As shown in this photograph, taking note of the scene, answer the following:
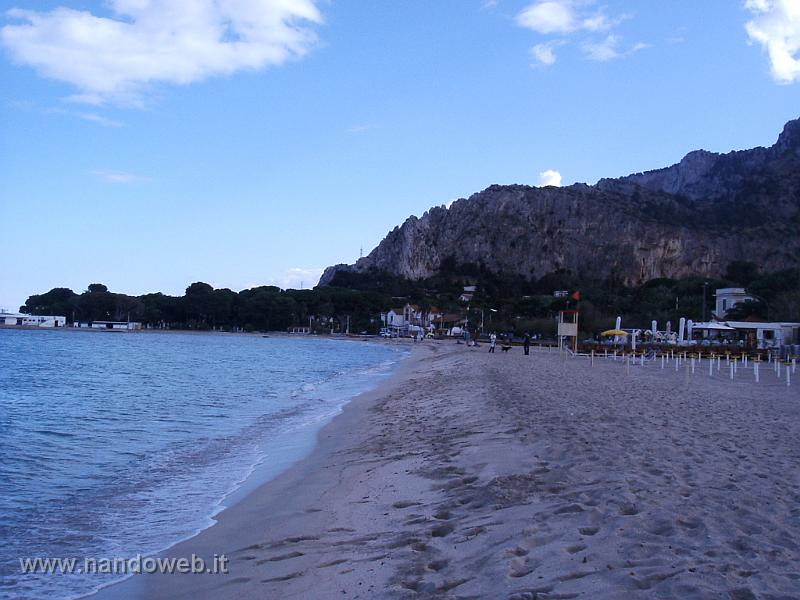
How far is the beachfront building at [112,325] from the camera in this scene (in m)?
131

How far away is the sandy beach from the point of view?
13.3 ft

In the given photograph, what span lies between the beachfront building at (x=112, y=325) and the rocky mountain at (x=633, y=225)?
196 feet

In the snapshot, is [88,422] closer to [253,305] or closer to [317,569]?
[317,569]

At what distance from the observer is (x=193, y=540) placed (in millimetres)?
6305

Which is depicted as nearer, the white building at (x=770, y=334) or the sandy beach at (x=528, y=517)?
the sandy beach at (x=528, y=517)

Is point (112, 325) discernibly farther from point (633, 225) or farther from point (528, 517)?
point (528, 517)

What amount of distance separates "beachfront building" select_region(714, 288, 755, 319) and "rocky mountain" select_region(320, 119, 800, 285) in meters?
45.4

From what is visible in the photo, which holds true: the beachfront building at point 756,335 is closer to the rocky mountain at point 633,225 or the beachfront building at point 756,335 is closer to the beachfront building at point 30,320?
the rocky mountain at point 633,225

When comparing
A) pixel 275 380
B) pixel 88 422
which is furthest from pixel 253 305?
pixel 88 422

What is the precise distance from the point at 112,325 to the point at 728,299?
362 feet

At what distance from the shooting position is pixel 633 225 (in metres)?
132

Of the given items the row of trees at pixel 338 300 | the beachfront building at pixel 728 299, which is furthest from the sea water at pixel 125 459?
the row of trees at pixel 338 300

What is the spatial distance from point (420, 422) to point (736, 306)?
5965 cm

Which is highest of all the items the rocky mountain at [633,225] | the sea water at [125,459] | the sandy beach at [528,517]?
the rocky mountain at [633,225]
